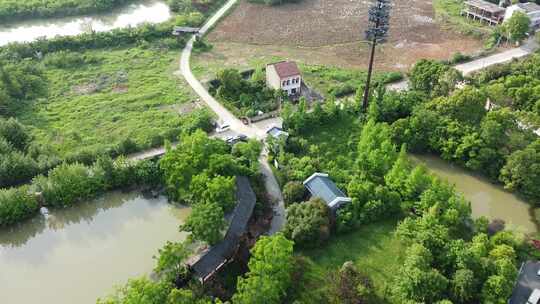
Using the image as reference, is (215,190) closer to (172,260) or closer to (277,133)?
(172,260)

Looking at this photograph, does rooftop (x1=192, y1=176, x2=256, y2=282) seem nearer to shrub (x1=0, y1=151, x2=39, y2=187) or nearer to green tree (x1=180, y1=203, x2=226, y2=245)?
green tree (x1=180, y1=203, x2=226, y2=245)

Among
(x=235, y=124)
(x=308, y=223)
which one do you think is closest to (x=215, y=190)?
(x=308, y=223)

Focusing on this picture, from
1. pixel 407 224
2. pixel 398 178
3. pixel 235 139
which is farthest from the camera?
pixel 235 139

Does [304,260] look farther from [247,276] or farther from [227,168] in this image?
[227,168]

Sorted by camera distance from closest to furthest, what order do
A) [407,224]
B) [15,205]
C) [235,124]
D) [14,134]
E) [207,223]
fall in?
[207,223] → [407,224] → [15,205] → [14,134] → [235,124]

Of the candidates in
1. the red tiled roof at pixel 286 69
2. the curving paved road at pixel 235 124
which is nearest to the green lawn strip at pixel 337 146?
the curving paved road at pixel 235 124

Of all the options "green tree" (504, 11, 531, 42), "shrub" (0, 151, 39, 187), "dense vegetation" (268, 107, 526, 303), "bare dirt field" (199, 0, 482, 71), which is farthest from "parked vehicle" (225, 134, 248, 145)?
"green tree" (504, 11, 531, 42)
